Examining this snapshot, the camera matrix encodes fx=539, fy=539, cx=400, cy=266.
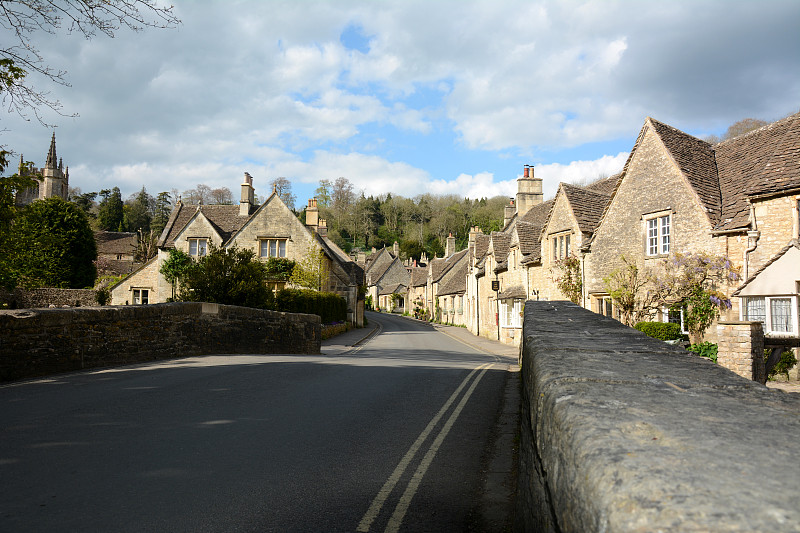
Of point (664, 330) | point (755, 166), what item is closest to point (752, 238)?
point (755, 166)

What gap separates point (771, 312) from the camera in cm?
1573

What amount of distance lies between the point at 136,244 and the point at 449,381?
7472cm

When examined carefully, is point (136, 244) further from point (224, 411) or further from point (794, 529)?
point (794, 529)

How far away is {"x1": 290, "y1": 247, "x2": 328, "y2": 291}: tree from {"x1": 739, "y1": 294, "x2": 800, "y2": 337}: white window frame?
25.9 m

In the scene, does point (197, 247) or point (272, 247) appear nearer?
point (197, 247)

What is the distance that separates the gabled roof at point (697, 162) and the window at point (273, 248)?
84.0 ft

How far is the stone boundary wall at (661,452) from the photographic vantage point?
126 cm

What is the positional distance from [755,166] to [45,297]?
4046 cm

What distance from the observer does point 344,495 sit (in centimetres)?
471

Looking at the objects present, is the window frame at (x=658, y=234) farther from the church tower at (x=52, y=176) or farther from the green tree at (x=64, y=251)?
the church tower at (x=52, y=176)

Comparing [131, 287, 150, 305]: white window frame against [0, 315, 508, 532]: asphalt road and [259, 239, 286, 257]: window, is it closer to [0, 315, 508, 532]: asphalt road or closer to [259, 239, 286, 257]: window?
[259, 239, 286, 257]: window

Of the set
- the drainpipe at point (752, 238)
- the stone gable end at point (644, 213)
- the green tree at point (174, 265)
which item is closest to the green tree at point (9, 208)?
the drainpipe at point (752, 238)

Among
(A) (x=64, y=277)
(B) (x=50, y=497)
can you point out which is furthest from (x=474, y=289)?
(B) (x=50, y=497)

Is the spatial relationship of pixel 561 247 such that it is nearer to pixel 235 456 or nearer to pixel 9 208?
pixel 9 208
